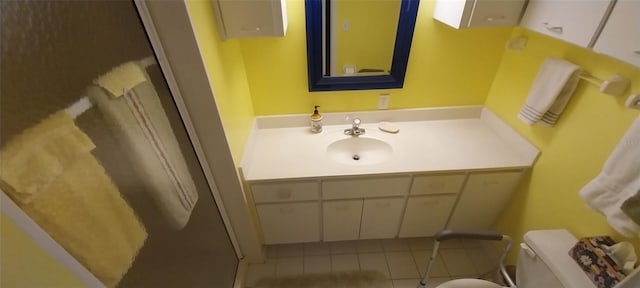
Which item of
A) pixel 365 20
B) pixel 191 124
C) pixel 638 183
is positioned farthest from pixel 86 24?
pixel 638 183

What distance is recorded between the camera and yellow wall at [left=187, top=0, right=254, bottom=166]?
0.90m

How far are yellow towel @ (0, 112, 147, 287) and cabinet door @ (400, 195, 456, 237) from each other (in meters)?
1.26

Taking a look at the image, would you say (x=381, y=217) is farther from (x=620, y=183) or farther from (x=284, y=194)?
(x=620, y=183)

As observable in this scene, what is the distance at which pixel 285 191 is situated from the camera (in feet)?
4.26

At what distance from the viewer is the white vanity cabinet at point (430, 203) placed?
1.32 m

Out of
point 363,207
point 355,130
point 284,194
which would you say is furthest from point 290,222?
point 355,130

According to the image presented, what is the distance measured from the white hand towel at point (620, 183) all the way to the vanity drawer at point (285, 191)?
105 centimetres

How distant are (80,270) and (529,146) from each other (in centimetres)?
176

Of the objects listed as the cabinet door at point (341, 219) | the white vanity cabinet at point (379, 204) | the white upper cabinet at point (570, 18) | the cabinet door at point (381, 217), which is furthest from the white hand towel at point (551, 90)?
the cabinet door at point (341, 219)

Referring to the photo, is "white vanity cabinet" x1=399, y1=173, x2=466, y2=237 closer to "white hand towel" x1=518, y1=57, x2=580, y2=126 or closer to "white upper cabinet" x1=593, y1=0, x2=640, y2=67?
"white hand towel" x1=518, y1=57, x2=580, y2=126

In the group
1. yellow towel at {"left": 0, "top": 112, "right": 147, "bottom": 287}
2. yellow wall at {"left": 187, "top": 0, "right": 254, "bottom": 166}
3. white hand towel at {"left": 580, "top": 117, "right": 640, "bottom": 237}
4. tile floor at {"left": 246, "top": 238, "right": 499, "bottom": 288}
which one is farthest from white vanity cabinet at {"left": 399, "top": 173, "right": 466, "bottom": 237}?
yellow towel at {"left": 0, "top": 112, "right": 147, "bottom": 287}

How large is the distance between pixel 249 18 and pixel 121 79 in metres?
0.56

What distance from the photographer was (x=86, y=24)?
0.57m

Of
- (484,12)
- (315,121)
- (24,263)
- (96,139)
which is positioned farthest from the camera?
(315,121)
